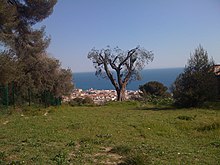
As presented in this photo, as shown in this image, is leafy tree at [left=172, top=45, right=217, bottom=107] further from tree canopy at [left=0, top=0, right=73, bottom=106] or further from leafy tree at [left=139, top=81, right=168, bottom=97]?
leafy tree at [left=139, top=81, right=168, bottom=97]

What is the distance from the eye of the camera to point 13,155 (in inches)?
245

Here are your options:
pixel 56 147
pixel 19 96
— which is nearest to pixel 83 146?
pixel 56 147

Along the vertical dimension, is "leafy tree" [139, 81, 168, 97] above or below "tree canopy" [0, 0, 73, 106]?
below

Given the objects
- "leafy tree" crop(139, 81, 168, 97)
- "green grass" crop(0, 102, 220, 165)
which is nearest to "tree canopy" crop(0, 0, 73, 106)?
"green grass" crop(0, 102, 220, 165)

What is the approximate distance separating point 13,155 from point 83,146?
5.77 ft

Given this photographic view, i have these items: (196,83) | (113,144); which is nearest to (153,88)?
(196,83)

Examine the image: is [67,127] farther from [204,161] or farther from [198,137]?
[204,161]

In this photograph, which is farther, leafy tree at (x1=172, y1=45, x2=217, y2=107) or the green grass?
leafy tree at (x1=172, y1=45, x2=217, y2=107)

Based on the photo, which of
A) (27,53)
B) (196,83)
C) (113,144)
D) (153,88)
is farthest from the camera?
(153,88)

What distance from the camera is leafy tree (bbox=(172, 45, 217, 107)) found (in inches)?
782

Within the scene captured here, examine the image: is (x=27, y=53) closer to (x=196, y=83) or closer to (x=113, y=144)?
(x=196, y=83)

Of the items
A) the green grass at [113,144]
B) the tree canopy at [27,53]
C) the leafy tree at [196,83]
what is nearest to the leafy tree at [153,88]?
the tree canopy at [27,53]

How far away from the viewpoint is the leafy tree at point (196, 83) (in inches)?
782

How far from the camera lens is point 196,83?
66.2ft
